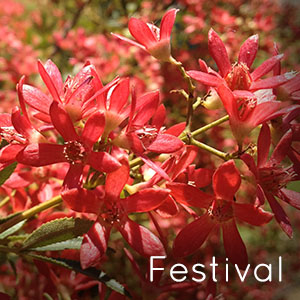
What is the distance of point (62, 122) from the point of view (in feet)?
2.26

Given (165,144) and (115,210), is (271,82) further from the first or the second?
(115,210)

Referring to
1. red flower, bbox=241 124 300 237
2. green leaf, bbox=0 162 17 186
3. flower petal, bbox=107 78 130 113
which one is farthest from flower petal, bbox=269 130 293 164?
green leaf, bbox=0 162 17 186

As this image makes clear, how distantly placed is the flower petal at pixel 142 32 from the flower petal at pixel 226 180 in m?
0.37

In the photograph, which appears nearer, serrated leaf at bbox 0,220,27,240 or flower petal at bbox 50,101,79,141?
flower petal at bbox 50,101,79,141

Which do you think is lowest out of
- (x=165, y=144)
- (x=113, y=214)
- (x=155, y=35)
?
(x=113, y=214)

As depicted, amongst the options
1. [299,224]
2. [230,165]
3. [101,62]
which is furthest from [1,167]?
[299,224]

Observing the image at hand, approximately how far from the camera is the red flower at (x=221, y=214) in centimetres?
67

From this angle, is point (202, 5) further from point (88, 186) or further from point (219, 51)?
point (88, 186)

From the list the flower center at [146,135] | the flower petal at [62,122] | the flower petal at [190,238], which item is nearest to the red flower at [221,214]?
the flower petal at [190,238]

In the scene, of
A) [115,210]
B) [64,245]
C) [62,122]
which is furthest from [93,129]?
[64,245]

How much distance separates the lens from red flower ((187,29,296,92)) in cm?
72

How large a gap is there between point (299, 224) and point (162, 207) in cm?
246

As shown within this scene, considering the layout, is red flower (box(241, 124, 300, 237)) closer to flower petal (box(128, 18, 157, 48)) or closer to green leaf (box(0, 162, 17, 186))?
flower petal (box(128, 18, 157, 48))

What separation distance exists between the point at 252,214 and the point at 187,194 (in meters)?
0.12
